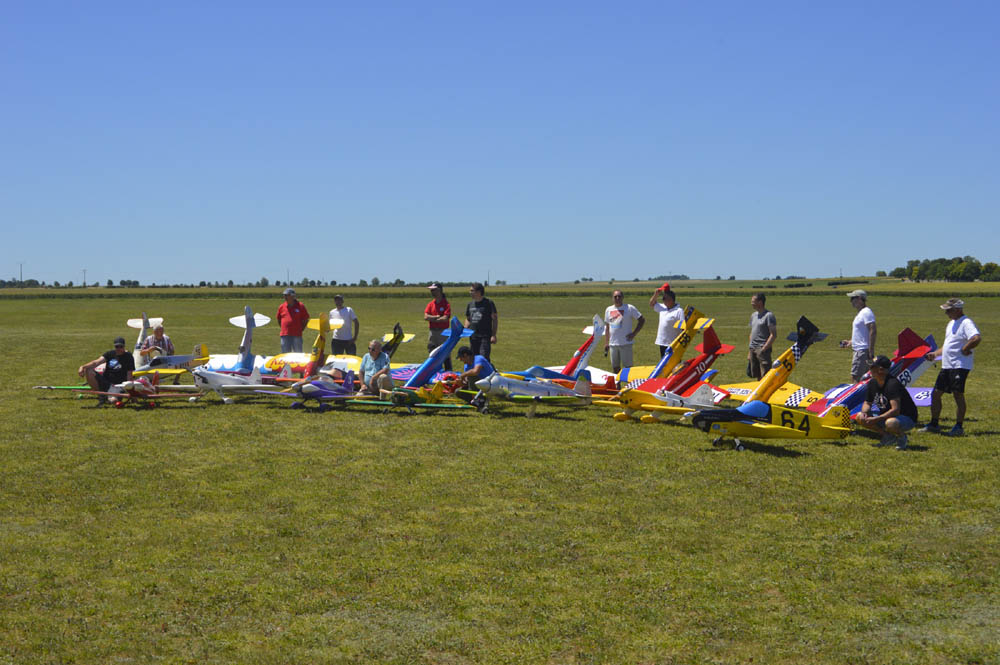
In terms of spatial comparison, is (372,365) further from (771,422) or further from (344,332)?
(771,422)

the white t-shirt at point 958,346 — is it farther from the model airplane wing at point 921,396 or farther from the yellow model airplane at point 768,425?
the yellow model airplane at point 768,425

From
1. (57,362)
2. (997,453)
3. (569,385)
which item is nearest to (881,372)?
(997,453)

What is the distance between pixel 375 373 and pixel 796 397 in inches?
295

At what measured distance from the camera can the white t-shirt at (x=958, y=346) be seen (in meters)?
11.8

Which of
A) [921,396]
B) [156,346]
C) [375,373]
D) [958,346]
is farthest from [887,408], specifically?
[156,346]

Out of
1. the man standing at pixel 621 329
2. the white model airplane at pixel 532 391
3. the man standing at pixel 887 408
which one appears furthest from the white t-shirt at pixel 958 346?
the white model airplane at pixel 532 391

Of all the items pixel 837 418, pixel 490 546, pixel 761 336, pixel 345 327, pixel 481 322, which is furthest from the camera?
pixel 345 327

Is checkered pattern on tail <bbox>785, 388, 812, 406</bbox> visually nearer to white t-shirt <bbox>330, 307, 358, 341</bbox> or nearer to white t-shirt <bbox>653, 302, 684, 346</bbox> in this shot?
white t-shirt <bbox>653, 302, 684, 346</bbox>

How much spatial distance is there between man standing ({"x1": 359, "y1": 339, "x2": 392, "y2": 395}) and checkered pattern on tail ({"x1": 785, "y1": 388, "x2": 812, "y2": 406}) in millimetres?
7011

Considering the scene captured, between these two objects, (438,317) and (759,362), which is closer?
(759,362)

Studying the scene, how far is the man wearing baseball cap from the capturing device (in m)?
15.0

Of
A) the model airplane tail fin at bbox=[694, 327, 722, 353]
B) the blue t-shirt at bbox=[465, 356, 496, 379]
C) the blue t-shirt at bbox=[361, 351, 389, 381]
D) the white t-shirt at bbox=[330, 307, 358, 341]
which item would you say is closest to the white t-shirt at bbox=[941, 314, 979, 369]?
the model airplane tail fin at bbox=[694, 327, 722, 353]

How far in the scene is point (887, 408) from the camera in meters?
11.6

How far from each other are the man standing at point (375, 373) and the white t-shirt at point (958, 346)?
29.7 ft
